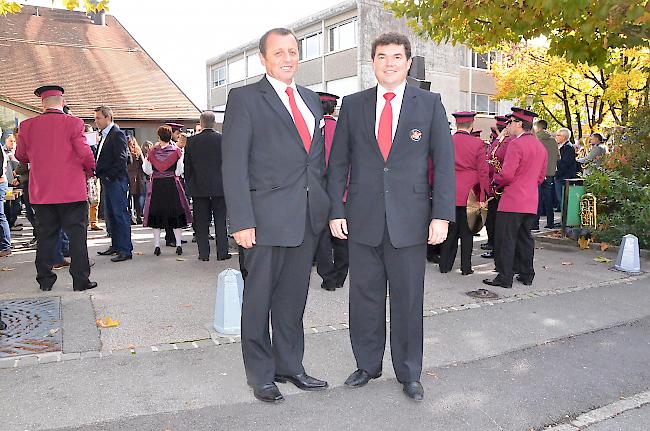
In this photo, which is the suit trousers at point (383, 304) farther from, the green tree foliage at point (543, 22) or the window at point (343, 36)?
the window at point (343, 36)

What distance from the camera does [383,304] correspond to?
4047 millimetres

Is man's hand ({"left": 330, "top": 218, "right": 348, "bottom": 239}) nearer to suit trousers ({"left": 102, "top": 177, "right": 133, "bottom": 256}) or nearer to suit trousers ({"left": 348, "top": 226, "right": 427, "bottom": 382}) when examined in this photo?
suit trousers ({"left": 348, "top": 226, "right": 427, "bottom": 382})

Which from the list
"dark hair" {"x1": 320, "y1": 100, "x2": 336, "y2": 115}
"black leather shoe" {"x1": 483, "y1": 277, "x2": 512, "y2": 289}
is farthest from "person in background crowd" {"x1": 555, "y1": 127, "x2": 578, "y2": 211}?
"dark hair" {"x1": 320, "y1": 100, "x2": 336, "y2": 115}

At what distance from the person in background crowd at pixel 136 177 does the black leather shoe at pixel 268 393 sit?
9353 mm

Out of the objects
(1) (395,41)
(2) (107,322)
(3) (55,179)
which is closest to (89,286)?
(3) (55,179)

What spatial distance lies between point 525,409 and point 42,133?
18.2 ft

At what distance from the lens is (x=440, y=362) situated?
4.54 metres

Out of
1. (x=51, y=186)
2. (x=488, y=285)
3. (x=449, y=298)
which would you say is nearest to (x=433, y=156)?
(x=449, y=298)

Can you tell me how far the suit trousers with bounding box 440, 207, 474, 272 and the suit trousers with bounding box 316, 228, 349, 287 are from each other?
1.55 metres

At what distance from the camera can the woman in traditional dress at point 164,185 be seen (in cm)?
881

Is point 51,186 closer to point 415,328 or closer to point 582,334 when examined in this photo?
point 415,328

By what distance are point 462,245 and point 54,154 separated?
508 centimetres

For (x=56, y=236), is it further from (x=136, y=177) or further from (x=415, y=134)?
(x=136, y=177)

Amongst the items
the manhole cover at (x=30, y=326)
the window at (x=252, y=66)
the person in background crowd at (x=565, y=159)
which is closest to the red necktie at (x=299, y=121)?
the manhole cover at (x=30, y=326)
